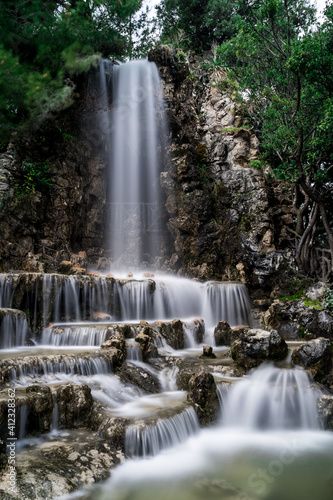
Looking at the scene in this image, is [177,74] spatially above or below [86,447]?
A: above

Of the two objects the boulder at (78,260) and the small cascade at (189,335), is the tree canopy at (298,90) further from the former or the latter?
the boulder at (78,260)

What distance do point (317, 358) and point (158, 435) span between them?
3.85 metres

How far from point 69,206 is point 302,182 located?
987 centimetres

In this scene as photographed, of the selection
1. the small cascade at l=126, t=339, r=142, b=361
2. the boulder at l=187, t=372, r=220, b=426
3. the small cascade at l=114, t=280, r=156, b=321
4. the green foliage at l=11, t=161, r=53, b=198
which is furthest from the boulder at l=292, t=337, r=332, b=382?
the green foliage at l=11, t=161, r=53, b=198

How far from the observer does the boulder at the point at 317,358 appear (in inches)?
265

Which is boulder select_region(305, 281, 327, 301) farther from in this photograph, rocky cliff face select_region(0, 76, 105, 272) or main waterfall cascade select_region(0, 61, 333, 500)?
rocky cliff face select_region(0, 76, 105, 272)

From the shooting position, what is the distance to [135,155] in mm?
19656

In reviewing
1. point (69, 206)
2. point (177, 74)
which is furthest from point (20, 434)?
point (177, 74)

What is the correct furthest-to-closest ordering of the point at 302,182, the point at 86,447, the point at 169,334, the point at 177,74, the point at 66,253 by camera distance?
the point at 177,74, the point at 66,253, the point at 302,182, the point at 169,334, the point at 86,447

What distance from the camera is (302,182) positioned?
37.1 ft

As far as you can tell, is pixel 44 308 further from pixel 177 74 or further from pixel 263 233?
pixel 177 74

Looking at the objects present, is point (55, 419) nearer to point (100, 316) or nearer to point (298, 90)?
point (100, 316)

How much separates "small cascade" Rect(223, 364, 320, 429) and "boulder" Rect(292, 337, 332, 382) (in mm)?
433

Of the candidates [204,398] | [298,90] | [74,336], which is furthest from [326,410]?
[298,90]
